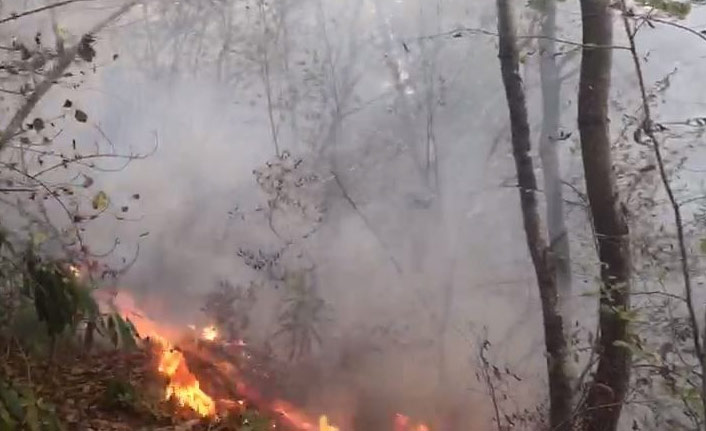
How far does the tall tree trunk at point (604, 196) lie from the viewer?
2168 mm

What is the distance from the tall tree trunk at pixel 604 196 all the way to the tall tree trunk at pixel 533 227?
0.24 metres

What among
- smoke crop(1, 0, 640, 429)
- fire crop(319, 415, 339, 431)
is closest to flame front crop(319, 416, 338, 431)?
fire crop(319, 415, 339, 431)

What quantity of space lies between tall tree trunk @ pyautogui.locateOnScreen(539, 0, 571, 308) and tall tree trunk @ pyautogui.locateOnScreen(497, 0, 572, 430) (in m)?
0.08

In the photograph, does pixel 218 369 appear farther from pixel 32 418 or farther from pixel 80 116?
pixel 32 418

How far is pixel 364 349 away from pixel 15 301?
1.27 m

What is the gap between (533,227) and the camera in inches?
99.6

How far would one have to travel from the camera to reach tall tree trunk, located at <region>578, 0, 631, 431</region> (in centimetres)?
217

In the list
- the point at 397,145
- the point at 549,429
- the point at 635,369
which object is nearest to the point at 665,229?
the point at 635,369

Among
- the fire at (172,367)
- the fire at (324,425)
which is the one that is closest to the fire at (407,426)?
the fire at (324,425)

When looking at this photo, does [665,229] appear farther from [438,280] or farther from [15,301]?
[15,301]

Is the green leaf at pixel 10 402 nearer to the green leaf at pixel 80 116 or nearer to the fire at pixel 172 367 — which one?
the fire at pixel 172 367

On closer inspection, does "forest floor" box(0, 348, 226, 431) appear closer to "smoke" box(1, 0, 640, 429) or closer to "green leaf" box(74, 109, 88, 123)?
"smoke" box(1, 0, 640, 429)

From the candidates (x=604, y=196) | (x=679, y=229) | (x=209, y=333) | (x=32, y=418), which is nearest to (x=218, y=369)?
(x=209, y=333)

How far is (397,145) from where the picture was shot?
9.09 feet
